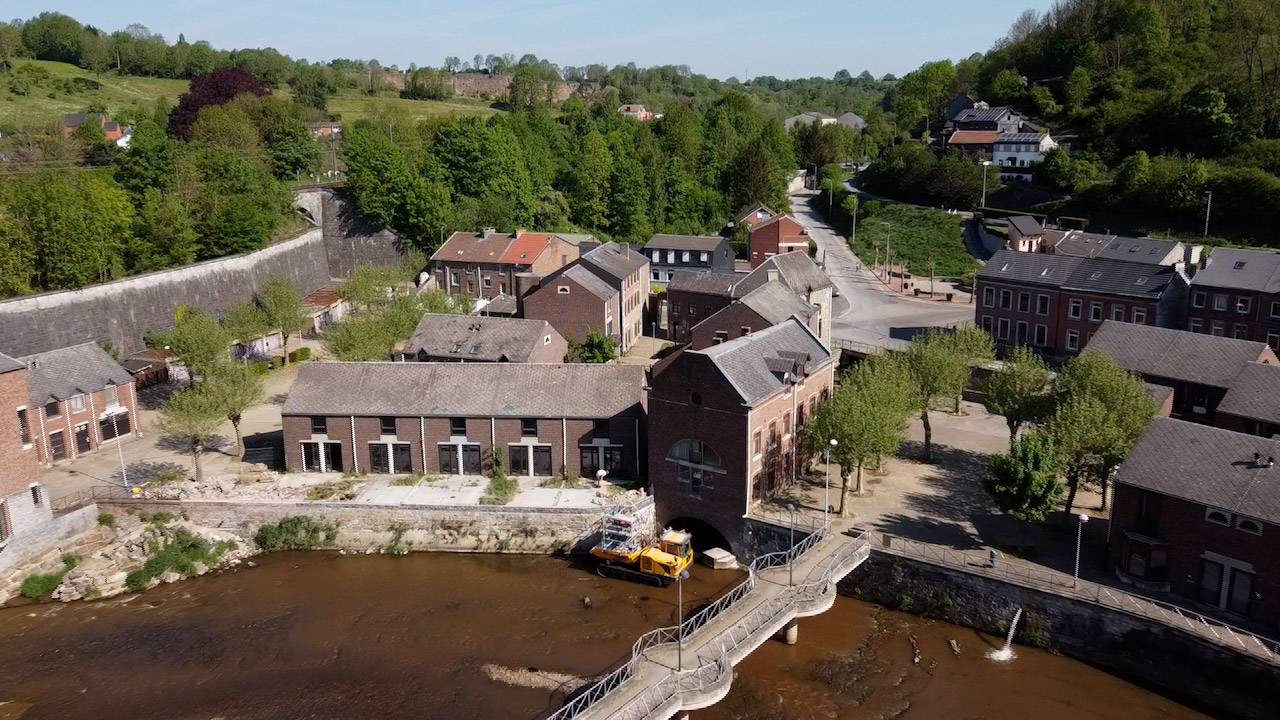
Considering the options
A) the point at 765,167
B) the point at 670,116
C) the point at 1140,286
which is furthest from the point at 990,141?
the point at 1140,286

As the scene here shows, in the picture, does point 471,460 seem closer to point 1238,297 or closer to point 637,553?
point 637,553

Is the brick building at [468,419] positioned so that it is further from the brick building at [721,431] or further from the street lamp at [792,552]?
the street lamp at [792,552]

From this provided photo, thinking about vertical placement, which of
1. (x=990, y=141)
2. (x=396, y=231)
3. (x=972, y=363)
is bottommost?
(x=972, y=363)

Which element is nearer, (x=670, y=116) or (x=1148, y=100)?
(x=1148, y=100)

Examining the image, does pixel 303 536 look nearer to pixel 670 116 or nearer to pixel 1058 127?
pixel 670 116

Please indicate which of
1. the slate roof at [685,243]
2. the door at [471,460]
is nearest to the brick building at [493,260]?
the slate roof at [685,243]

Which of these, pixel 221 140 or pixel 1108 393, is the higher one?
pixel 221 140

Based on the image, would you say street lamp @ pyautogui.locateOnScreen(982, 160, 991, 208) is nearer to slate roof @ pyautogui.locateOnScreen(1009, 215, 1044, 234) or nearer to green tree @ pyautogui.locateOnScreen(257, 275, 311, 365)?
slate roof @ pyautogui.locateOnScreen(1009, 215, 1044, 234)

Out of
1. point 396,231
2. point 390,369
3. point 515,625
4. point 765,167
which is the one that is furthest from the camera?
point 765,167
